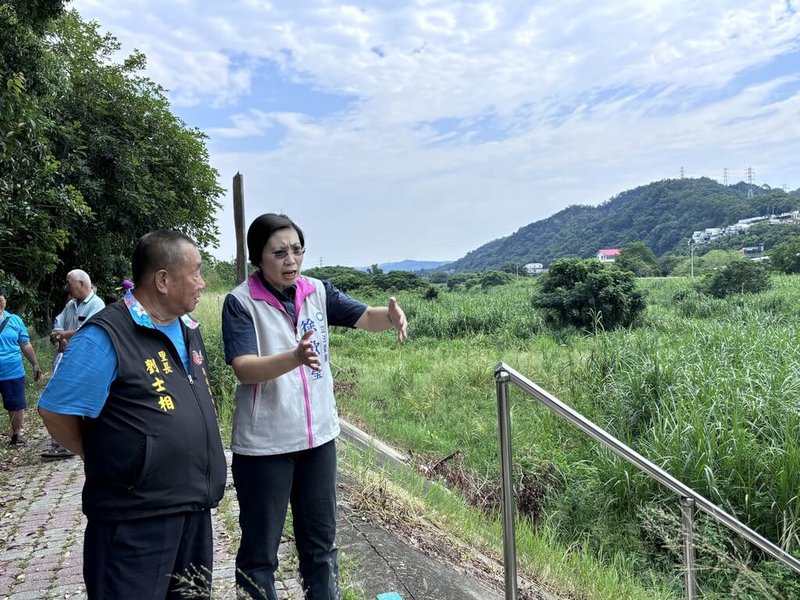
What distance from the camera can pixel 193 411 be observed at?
1.76 m

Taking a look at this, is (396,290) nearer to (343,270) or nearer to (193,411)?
(343,270)

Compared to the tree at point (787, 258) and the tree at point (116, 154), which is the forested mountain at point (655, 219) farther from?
the tree at point (116, 154)

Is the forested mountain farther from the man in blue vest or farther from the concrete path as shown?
the man in blue vest

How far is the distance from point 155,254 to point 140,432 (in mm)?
528

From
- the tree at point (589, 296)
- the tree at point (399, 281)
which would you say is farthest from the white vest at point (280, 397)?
the tree at point (399, 281)

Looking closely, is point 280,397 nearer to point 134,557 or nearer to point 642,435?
point 134,557

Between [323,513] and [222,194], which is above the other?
[222,194]

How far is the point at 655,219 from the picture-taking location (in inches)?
2758

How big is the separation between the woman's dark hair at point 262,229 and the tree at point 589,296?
13.7m

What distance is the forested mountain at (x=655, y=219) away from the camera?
6222cm

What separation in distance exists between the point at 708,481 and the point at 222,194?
603 inches

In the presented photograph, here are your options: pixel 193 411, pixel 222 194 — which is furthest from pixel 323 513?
pixel 222 194

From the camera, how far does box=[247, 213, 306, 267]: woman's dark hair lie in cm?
208

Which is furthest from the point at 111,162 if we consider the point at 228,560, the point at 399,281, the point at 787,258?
the point at 787,258
